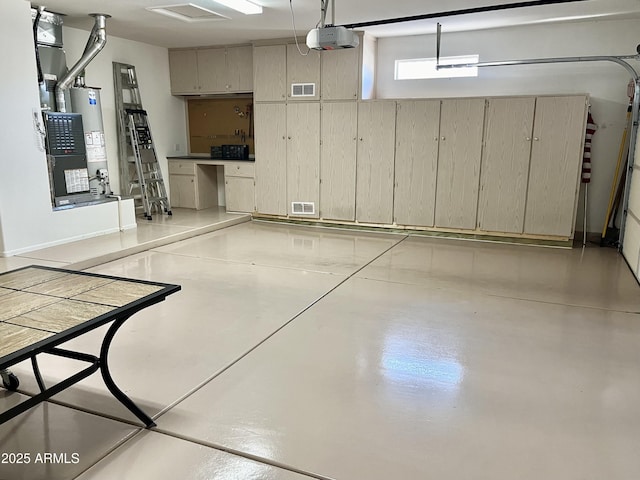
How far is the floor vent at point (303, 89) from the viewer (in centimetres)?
698

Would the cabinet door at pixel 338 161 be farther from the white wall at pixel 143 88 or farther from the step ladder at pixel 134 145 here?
the white wall at pixel 143 88

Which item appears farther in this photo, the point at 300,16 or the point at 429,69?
the point at 429,69

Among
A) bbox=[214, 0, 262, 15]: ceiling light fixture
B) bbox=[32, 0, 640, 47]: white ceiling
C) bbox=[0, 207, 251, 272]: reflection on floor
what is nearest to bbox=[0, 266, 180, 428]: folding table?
bbox=[0, 207, 251, 272]: reflection on floor

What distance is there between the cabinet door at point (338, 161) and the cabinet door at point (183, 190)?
2.30m

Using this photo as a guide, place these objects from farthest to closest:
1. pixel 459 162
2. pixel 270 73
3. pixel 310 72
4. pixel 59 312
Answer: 1. pixel 270 73
2. pixel 310 72
3. pixel 459 162
4. pixel 59 312

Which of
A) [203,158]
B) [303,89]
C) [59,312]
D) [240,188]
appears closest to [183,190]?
[203,158]

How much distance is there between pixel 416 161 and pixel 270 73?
8.34 feet

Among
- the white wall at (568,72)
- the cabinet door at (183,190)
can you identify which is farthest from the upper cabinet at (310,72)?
the cabinet door at (183,190)

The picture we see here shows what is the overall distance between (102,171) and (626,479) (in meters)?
6.13

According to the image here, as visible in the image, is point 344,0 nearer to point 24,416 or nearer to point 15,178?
point 15,178

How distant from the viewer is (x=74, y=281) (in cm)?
256

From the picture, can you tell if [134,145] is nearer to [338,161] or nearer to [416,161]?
[338,161]

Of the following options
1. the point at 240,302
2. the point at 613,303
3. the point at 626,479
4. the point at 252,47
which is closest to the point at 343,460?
the point at 626,479

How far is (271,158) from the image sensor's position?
7.43m
